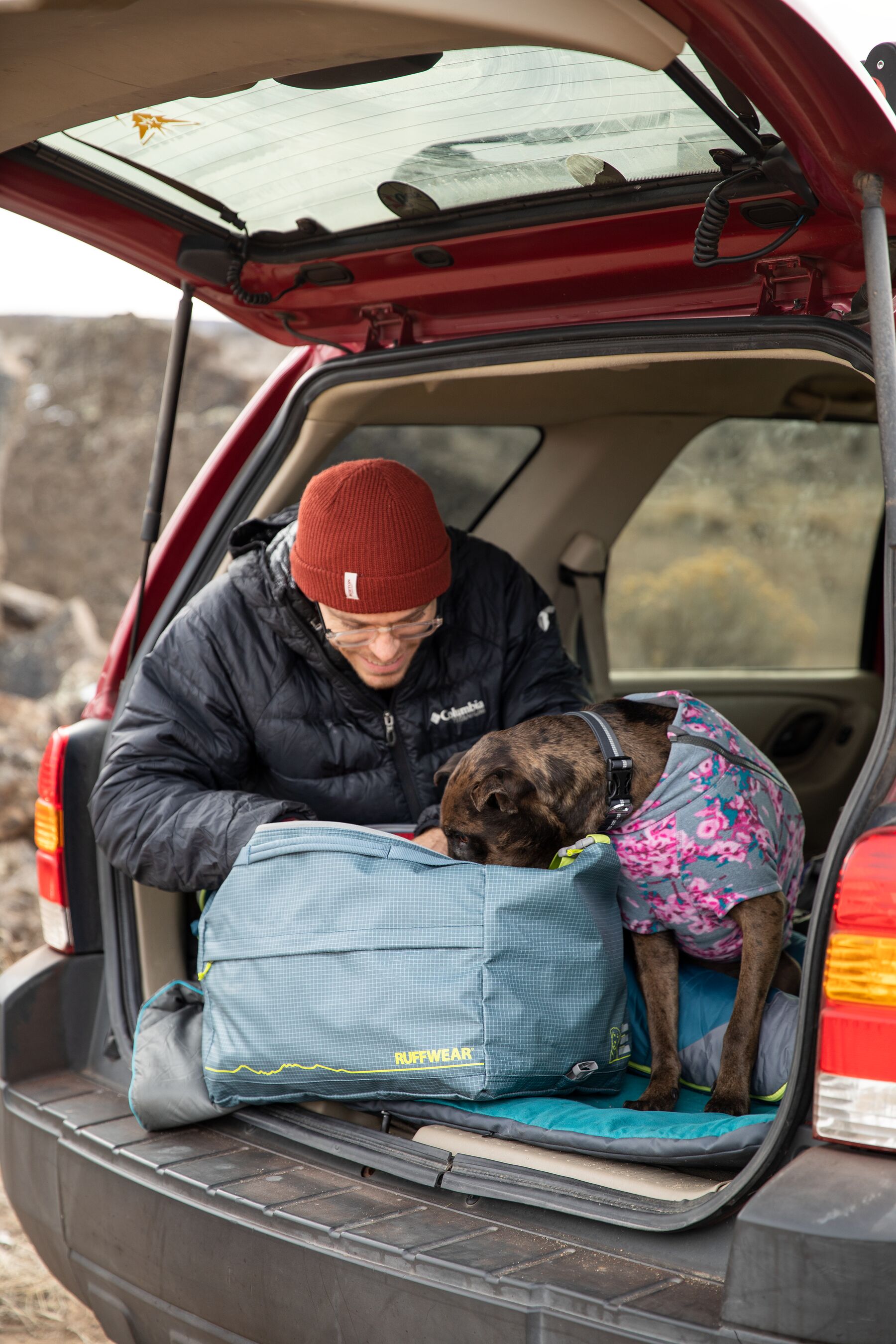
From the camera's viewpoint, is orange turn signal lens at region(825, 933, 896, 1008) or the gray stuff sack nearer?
orange turn signal lens at region(825, 933, 896, 1008)

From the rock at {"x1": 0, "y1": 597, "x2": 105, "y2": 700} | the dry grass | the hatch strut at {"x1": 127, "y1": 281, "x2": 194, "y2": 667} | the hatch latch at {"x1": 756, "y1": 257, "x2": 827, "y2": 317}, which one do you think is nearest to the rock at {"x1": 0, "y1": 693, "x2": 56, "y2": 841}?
the rock at {"x1": 0, "y1": 597, "x2": 105, "y2": 700}

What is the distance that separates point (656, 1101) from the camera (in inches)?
100

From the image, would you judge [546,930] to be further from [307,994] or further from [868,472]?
[868,472]

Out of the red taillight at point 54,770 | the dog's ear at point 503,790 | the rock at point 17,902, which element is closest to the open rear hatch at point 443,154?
the dog's ear at point 503,790

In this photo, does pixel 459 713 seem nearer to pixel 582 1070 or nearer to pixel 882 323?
pixel 582 1070

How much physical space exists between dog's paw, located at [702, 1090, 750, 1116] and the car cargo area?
43 centimetres

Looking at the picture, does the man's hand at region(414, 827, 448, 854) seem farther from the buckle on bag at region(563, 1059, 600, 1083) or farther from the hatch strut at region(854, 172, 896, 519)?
the hatch strut at region(854, 172, 896, 519)

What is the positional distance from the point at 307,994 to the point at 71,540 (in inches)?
392

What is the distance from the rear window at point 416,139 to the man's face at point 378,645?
858mm

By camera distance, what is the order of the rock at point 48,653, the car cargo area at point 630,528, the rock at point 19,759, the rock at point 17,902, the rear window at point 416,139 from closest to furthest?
the rear window at point 416,139 < the car cargo area at point 630,528 < the rock at point 17,902 < the rock at point 19,759 < the rock at point 48,653

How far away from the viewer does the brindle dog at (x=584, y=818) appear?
2.51m

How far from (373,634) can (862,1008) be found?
140 centimetres

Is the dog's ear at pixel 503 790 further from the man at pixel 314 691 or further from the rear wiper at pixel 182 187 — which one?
the rear wiper at pixel 182 187

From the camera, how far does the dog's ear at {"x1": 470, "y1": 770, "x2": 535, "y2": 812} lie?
261 cm
